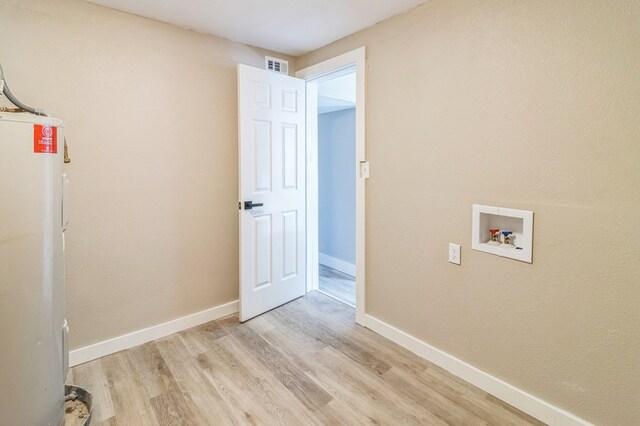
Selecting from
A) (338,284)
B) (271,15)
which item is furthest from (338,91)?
(338,284)

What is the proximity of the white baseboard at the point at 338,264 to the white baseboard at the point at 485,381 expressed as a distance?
150 centimetres

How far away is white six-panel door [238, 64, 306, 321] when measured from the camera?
8.52ft

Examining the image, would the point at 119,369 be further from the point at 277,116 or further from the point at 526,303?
the point at 526,303

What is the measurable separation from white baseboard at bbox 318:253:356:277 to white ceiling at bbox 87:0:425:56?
248cm

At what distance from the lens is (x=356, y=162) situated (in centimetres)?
254

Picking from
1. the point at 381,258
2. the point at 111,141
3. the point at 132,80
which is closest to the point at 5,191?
the point at 111,141

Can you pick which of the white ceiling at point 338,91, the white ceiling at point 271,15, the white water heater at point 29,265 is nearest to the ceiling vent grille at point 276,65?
the white ceiling at point 271,15

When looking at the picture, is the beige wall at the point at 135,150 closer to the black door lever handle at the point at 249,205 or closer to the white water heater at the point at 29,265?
the black door lever handle at the point at 249,205

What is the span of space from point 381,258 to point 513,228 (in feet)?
3.02

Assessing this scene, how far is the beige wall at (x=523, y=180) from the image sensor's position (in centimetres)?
140

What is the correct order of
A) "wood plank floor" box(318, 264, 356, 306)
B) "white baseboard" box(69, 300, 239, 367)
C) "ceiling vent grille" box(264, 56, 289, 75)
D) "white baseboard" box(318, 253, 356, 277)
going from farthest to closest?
"white baseboard" box(318, 253, 356, 277), "wood plank floor" box(318, 264, 356, 306), "ceiling vent grille" box(264, 56, 289, 75), "white baseboard" box(69, 300, 239, 367)

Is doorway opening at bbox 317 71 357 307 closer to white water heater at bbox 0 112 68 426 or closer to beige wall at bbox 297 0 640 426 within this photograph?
beige wall at bbox 297 0 640 426

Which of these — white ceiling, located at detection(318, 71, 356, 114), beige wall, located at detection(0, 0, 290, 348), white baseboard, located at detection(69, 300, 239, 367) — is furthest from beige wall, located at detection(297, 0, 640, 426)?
white baseboard, located at detection(69, 300, 239, 367)

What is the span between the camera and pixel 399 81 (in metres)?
2.22
